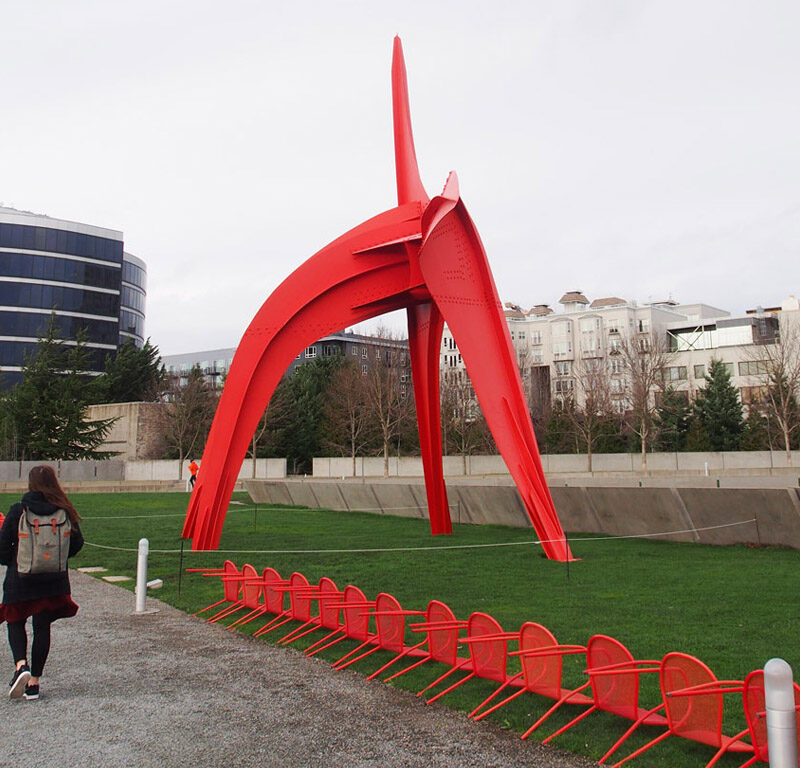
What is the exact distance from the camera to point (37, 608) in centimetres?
582

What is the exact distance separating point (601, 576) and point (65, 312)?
68048 millimetres

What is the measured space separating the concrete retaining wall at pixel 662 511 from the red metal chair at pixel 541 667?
33.4ft

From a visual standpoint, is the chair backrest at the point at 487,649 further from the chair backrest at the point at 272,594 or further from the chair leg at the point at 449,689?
the chair backrest at the point at 272,594

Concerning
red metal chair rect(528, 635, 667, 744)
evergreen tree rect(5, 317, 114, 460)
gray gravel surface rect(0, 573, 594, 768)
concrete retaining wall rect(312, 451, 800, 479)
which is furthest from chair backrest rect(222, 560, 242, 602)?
evergreen tree rect(5, 317, 114, 460)

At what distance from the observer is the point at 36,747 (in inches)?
187

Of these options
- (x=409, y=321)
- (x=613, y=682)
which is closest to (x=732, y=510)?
(x=409, y=321)

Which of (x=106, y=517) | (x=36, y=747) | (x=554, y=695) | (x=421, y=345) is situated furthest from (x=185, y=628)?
(x=106, y=517)

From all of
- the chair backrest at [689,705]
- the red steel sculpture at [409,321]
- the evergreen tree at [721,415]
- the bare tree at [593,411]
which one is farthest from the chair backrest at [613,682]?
the evergreen tree at [721,415]

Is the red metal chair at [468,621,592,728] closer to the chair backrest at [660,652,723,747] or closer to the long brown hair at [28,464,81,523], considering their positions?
the chair backrest at [660,652,723,747]

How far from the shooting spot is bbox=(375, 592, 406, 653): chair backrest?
6484 mm

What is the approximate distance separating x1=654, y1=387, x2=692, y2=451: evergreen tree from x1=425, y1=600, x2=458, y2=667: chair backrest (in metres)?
43.2

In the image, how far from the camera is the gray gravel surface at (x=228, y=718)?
455 cm

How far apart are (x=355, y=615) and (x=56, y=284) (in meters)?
70.0

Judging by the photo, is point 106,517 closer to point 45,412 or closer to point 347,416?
point 45,412
